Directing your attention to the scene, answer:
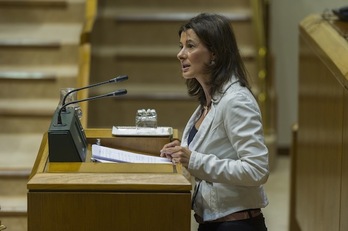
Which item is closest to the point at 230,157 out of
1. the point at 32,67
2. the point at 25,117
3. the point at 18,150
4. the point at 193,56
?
the point at 193,56

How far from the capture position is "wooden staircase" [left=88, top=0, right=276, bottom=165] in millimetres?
7000

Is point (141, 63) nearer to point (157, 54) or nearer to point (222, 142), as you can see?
point (157, 54)

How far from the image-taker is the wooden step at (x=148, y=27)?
719 centimetres

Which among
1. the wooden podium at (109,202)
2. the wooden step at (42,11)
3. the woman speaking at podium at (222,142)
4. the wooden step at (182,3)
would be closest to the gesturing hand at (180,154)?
the woman speaking at podium at (222,142)

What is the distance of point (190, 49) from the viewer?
3242 millimetres

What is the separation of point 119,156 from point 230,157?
0.42 m

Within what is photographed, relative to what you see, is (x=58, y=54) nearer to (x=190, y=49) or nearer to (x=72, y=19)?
(x=72, y=19)

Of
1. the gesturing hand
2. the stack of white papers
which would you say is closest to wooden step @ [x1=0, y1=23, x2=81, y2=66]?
the stack of white papers

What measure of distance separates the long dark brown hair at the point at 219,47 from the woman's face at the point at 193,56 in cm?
1

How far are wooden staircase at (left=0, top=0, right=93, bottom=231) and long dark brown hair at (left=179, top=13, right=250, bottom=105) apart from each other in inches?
109

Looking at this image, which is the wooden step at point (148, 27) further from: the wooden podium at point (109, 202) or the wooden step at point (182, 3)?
the wooden podium at point (109, 202)

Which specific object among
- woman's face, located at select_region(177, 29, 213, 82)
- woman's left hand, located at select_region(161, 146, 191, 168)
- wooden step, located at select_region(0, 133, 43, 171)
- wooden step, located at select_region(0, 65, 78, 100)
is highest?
woman's face, located at select_region(177, 29, 213, 82)

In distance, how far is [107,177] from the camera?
9.75 ft

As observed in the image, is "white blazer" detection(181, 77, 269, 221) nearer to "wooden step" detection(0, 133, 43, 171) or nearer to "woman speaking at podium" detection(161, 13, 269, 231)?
"woman speaking at podium" detection(161, 13, 269, 231)
